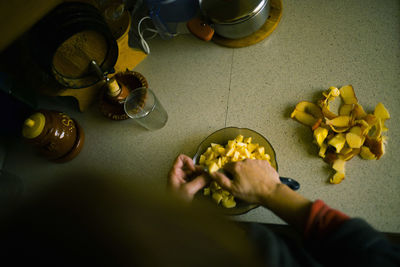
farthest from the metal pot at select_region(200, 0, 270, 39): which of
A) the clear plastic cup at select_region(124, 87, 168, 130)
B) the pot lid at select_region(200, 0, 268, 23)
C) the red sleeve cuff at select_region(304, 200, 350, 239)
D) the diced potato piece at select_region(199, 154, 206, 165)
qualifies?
the red sleeve cuff at select_region(304, 200, 350, 239)

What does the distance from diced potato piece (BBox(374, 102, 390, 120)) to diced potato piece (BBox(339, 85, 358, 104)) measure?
52 millimetres

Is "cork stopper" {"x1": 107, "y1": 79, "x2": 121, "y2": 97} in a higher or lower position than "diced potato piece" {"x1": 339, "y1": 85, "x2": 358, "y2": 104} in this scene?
higher

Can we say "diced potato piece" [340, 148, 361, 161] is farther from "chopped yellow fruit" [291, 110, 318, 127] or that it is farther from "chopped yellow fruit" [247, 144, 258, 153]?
"chopped yellow fruit" [247, 144, 258, 153]

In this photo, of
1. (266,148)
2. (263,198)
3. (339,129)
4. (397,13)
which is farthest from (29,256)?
(397,13)

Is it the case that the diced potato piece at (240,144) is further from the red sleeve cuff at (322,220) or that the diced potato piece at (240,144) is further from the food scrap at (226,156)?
the red sleeve cuff at (322,220)

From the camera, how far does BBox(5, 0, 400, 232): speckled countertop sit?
2.28ft

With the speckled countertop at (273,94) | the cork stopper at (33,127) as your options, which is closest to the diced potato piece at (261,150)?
the speckled countertop at (273,94)

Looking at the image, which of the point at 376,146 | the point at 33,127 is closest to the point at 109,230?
the point at 33,127

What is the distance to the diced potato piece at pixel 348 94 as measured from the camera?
0.72 meters

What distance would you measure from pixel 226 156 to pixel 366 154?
0.35 m

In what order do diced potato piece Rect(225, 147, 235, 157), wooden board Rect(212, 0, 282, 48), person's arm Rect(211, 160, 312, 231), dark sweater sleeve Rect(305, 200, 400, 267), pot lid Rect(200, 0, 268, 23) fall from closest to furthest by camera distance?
dark sweater sleeve Rect(305, 200, 400, 267), person's arm Rect(211, 160, 312, 231), diced potato piece Rect(225, 147, 235, 157), pot lid Rect(200, 0, 268, 23), wooden board Rect(212, 0, 282, 48)

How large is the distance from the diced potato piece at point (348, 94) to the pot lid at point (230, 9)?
1.07 feet

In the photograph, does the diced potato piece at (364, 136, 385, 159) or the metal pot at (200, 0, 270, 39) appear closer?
the diced potato piece at (364, 136, 385, 159)

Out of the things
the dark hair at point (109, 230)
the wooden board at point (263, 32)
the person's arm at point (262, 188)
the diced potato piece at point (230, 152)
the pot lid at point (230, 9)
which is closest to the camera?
the dark hair at point (109, 230)
